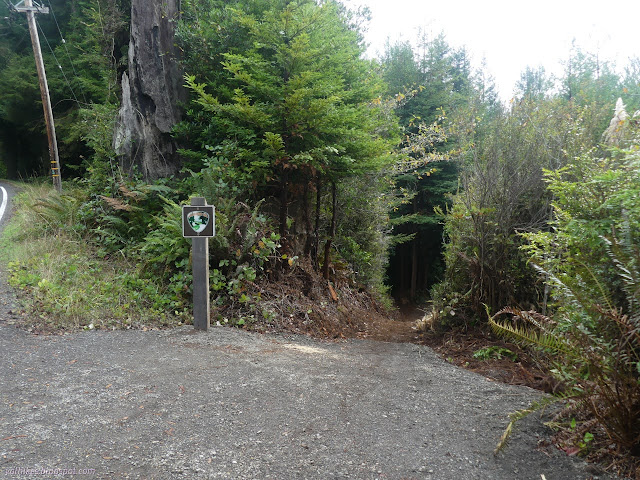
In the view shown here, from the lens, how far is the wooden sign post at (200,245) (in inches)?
253

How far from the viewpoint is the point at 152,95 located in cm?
1043

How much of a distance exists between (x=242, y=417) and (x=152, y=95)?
348 inches

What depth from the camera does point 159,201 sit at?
31.6 ft

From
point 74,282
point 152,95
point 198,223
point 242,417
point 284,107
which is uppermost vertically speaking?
point 152,95

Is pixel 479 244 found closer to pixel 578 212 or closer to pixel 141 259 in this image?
pixel 578 212

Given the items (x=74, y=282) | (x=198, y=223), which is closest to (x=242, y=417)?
(x=198, y=223)

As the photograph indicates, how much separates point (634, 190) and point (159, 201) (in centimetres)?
860

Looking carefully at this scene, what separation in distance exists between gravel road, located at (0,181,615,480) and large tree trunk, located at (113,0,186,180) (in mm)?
5682

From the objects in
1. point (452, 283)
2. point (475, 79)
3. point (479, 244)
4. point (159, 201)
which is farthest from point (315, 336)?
point (475, 79)

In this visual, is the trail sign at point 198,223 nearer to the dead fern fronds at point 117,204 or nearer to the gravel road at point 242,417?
the gravel road at point 242,417

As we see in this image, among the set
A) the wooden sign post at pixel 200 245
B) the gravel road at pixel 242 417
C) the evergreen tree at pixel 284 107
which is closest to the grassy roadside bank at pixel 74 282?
the wooden sign post at pixel 200 245

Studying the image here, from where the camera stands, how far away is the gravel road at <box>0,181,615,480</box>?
9.80ft

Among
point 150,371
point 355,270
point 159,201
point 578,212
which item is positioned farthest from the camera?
point 355,270

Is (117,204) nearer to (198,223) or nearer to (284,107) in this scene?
(198,223)
